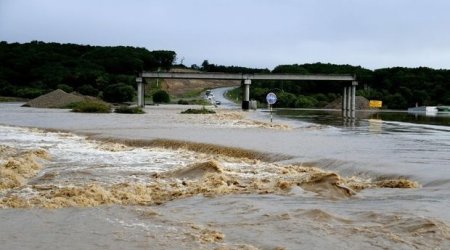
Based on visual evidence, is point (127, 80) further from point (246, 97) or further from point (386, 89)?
point (386, 89)

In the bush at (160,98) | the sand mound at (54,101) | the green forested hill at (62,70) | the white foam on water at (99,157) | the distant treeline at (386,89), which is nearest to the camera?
the white foam on water at (99,157)

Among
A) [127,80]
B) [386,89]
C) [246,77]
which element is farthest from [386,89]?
[127,80]

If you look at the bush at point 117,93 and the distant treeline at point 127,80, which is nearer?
the bush at point 117,93

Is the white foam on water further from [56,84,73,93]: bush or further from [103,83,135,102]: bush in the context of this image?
[56,84,73,93]: bush

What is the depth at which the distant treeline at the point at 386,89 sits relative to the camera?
152 metres

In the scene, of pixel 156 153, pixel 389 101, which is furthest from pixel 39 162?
pixel 389 101

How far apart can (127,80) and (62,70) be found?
20961 mm

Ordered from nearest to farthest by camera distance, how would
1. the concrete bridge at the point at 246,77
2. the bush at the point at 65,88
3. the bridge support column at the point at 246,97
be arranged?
the bridge support column at the point at 246,97 < the concrete bridge at the point at 246,77 < the bush at the point at 65,88

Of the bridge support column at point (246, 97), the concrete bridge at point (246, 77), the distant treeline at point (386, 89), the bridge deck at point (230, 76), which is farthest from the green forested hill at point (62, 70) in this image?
the distant treeline at point (386, 89)

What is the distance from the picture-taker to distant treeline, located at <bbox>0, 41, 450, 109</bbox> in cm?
14893

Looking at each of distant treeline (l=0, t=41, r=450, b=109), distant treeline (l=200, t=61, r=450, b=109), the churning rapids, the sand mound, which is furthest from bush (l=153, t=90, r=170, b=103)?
the churning rapids

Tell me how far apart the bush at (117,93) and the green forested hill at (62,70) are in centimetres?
549

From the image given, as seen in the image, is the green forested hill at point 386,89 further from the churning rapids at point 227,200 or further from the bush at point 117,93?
the churning rapids at point 227,200

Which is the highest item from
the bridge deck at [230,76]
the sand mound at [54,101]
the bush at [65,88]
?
the bridge deck at [230,76]
